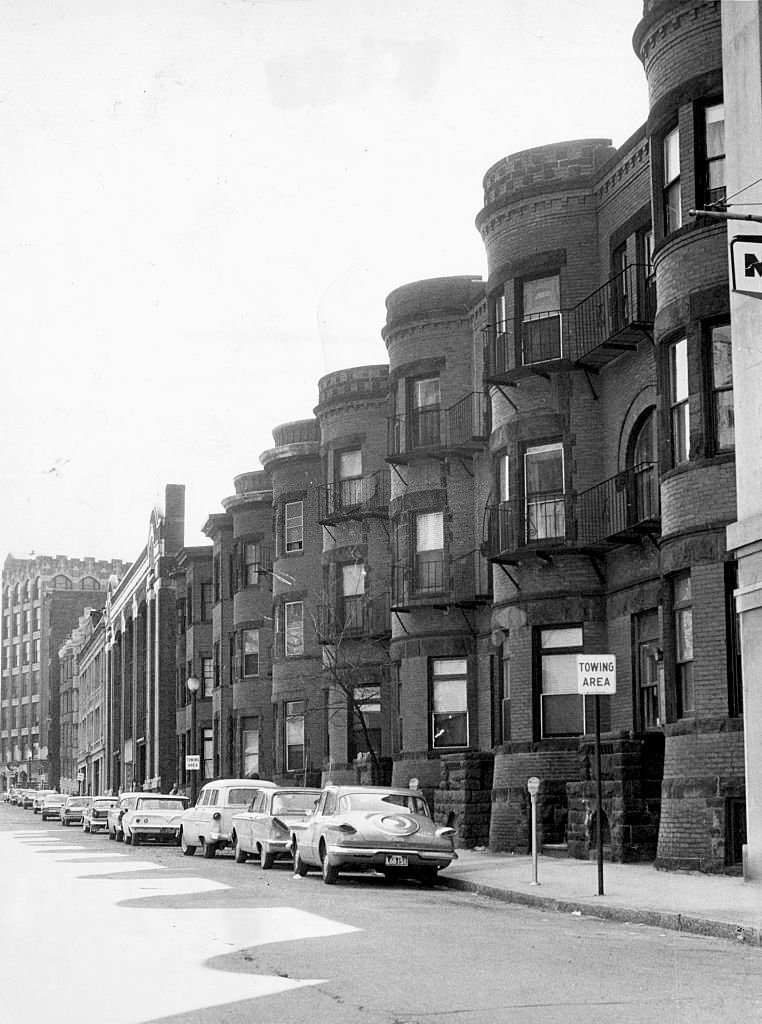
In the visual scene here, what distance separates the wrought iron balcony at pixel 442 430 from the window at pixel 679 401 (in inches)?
387

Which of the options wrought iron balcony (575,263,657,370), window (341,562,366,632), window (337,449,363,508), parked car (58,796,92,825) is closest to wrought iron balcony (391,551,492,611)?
window (341,562,366,632)

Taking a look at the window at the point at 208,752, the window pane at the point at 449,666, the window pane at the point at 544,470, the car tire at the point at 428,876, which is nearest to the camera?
the car tire at the point at 428,876

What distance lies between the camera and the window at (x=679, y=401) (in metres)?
23.5

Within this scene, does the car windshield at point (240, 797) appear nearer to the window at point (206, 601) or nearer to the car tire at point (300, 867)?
the car tire at point (300, 867)

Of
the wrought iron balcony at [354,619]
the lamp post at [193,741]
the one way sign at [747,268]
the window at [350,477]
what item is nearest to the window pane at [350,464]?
the window at [350,477]

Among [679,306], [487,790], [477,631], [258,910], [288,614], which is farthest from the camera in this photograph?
[288,614]

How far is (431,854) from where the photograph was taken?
22.1 m

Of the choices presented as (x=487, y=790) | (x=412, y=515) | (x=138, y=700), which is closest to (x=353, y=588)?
(x=412, y=515)

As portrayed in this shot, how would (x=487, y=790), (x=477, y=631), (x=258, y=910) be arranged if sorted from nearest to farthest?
(x=258, y=910), (x=487, y=790), (x=477, y=631)

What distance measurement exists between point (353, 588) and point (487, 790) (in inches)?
A: 442

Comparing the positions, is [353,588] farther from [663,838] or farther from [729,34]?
[729,34]

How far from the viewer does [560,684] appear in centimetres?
2927

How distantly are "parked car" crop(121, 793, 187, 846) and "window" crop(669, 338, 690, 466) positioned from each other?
2095 cm

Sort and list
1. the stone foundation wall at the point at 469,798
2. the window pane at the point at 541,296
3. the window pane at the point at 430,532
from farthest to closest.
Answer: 1. the window pane at the point at 430,532
2. the stone foundation wall at the point at 469,798
3. the window pane at the point at 541,296
